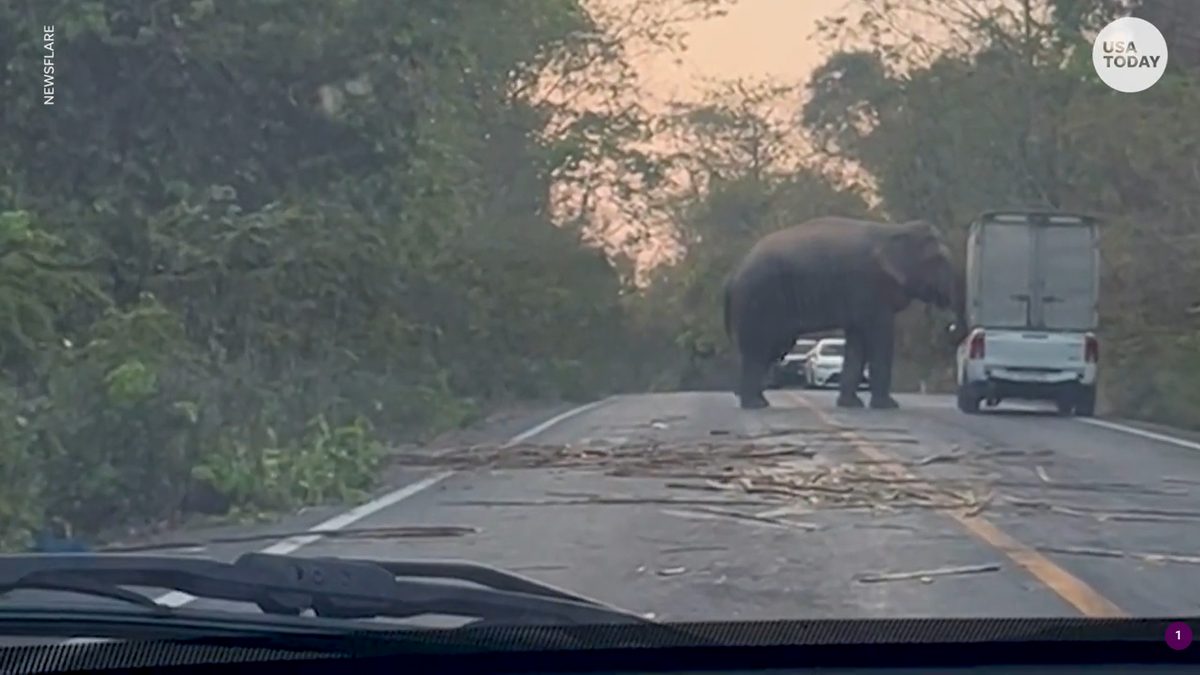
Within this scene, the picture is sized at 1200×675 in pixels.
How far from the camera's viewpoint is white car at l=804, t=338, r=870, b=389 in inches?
392

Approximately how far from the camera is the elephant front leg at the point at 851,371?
9.81 metres

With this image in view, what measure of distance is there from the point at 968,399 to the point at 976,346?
0.29 meters

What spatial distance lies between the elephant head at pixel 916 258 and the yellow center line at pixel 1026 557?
2.70 feet

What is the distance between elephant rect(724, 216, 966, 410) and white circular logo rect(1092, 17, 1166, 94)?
58.0 inches

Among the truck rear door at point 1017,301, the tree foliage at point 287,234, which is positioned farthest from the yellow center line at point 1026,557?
the tree foliage at point 287,234

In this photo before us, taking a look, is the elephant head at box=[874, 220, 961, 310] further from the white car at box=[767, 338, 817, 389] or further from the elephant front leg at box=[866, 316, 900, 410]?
the white car at box=[767, 338, 817, 389]

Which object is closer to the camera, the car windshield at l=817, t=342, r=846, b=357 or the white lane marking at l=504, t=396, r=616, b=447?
the car windshield at l=817, t=342, r=846, b=357

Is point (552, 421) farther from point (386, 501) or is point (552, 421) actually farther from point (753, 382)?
point (386, 501)

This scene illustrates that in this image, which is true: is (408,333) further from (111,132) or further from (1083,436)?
(1083,436)

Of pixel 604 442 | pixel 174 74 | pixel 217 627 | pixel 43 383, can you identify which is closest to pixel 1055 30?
pixel 604 442

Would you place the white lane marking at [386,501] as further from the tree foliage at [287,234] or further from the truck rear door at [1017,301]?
the truck rear door at [1017,301]

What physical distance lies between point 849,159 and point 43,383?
169 inches

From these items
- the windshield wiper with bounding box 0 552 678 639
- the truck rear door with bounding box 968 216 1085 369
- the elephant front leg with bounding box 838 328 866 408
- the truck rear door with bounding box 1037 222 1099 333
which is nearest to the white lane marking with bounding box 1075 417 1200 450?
the truck rear door with bounding box 968 216 1085 369

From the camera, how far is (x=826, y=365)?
1019cm
